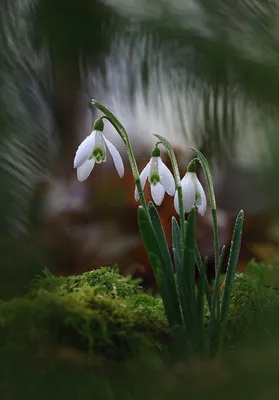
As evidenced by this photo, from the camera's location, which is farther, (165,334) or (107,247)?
(107,247)

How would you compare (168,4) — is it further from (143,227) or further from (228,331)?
(228,331)

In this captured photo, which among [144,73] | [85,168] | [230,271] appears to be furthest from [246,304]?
[144,73]

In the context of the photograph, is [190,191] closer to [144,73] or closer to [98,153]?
[98,153]

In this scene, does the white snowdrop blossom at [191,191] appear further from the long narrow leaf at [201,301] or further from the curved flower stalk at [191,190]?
the long narrow leaf at [201,301]

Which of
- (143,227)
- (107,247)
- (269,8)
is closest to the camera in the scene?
(269,8)

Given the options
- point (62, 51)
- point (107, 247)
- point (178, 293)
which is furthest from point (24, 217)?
point (107, 247)

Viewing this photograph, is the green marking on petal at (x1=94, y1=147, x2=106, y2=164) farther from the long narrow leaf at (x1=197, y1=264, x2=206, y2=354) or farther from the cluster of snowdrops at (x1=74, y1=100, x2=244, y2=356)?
the long narrow leaf at (x1=197, y1=264, x2=206, y2=354)
